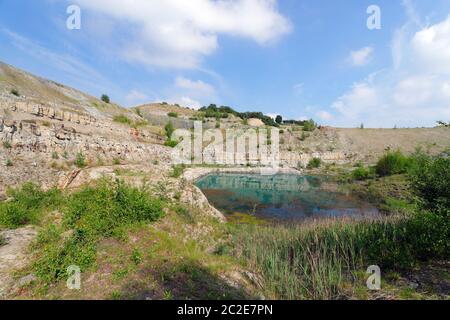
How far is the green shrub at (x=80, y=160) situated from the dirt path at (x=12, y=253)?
8.98 metres

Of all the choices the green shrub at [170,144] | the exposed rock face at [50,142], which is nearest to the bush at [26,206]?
the exposed rock face at [50,142]

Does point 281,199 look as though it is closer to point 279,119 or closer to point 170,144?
point 170,144

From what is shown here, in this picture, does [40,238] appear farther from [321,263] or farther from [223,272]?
[321,263]

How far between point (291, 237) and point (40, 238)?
7.69 meters

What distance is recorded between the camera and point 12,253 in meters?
4.93

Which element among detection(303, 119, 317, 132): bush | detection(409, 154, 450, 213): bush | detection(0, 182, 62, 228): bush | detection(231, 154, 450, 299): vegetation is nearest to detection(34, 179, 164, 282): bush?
detection(0, 182, 62, 228): bush

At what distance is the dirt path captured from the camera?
402 centimetres

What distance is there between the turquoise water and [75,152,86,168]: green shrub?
30.7ft

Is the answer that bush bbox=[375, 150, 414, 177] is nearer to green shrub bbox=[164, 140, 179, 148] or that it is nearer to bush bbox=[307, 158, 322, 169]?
bush bbox=[307, 158, 322, 169]

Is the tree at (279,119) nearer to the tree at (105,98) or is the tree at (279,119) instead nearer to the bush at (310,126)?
the bush at (310,126)

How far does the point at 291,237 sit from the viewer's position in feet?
27.6

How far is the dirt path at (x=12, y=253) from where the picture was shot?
13.2ft

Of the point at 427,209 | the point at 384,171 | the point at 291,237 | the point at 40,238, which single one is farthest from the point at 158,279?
the point at 384,171

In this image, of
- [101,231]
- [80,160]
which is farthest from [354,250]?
[80,160]
